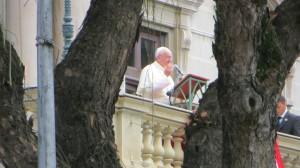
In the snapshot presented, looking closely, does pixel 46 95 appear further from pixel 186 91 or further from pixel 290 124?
pixel 290 124

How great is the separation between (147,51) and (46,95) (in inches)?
496

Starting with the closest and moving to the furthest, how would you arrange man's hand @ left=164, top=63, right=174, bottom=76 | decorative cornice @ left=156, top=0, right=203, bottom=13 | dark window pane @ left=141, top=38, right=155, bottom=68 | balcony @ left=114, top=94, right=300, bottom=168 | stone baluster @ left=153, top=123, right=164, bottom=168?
balcony @ left=114, top=94, right=300, bottom=168
stone baluster @ left=153, top=123, right=164, bottom=168
man's hand @ left=164, top=63, right=174, bottom=76
dark window pane @ left=141, top=38, right=155, bottom=68
decorative cornice @ left=156, top=0, right=203, bottom=13

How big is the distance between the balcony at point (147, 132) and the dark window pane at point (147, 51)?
322cm

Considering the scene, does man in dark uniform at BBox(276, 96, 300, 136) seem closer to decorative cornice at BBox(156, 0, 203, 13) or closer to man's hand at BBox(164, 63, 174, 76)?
man's hand at BBox(164, 63, 174, 76)

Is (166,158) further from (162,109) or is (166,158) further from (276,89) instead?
(276,89)

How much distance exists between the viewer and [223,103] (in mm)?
13203

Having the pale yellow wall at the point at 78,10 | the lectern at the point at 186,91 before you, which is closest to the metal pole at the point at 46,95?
the lectern at the point at 186,91

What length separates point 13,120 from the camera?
12.9 meters

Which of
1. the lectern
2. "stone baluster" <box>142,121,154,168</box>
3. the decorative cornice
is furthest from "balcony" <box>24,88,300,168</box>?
the decorative cornice

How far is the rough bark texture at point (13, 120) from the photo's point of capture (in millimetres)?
12797

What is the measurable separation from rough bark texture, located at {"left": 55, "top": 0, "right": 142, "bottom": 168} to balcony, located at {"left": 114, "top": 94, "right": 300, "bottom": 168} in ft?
17.4

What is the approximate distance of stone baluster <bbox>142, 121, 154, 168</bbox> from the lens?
19.6m

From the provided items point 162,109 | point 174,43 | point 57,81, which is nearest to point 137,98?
point 162,109

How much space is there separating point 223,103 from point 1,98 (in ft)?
4.99
